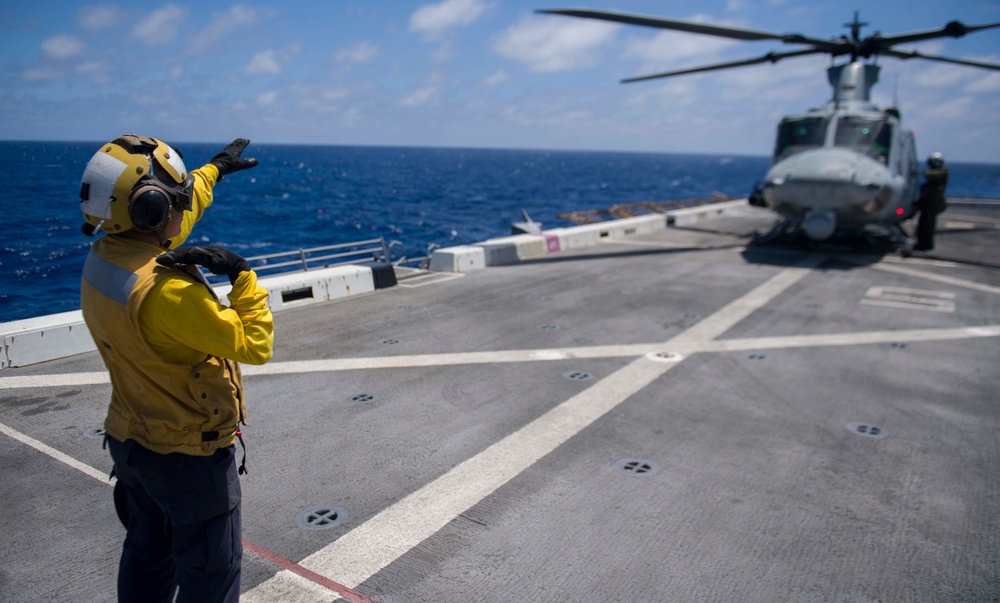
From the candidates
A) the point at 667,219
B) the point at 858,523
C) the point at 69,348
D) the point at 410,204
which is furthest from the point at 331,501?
the point at 410,204

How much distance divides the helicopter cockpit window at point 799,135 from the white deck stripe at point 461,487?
9514mm

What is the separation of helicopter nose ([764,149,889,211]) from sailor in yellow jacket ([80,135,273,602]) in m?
13.1

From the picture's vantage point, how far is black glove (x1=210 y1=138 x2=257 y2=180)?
10.0ft

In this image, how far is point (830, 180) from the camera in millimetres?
12703

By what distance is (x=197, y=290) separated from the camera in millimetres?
2283

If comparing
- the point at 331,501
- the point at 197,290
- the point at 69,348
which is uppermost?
the point at 197,290

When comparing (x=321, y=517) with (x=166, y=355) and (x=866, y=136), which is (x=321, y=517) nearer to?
(x=166, y=355)

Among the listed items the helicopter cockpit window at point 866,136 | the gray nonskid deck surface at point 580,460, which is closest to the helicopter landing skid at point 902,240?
the helicopter cockpit window at point 866,136

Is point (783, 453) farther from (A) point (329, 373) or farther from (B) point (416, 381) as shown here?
(A) point (329, 373)

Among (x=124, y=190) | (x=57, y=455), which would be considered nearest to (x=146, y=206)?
(x=124, y=190)

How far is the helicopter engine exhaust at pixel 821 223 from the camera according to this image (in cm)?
1313

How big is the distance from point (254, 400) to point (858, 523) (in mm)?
4963

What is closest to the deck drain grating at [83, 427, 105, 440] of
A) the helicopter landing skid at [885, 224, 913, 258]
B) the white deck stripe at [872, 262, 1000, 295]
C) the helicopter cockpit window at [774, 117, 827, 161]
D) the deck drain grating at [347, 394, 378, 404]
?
the deck drain grating at [347, 394, 378, 404]

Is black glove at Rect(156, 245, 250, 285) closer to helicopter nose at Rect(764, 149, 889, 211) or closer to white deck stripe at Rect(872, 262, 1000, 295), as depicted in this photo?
helicopter nose at Rect(764, 149, 889, 211)
